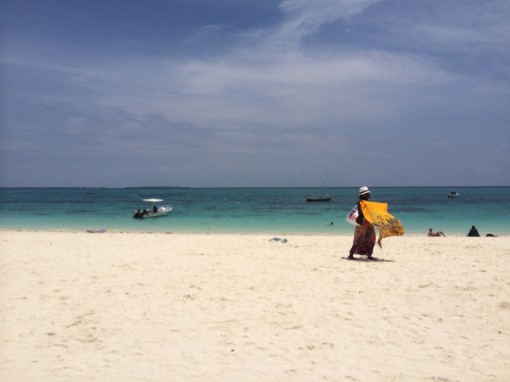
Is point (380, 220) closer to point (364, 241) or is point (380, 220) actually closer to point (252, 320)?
point (364, 241)

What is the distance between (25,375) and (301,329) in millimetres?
3604

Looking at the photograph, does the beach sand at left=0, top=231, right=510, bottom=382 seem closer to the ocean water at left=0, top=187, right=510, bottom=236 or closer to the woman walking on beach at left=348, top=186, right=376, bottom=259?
the woman walking on beach at left=348, top=186, right=376, bottom=259

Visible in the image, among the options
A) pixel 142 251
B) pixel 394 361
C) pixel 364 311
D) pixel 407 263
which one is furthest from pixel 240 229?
pixel 394 361

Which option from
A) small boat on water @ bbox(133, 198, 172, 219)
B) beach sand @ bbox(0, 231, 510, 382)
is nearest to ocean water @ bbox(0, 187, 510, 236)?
small boat on water @ bbox(133, 198, 172, 219)

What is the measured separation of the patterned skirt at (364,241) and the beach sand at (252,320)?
0.78 meters

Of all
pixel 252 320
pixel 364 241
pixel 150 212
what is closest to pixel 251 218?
pixel 150 212

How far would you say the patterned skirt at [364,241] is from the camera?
465 inches

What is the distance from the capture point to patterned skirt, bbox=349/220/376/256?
11820 mm

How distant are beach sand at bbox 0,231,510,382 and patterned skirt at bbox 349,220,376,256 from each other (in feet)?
2.55

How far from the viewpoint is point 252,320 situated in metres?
6.54

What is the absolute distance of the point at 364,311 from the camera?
22.9 ft

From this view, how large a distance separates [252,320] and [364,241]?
250 inches

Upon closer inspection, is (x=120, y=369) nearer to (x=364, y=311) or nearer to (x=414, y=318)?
(x=364, y=311)

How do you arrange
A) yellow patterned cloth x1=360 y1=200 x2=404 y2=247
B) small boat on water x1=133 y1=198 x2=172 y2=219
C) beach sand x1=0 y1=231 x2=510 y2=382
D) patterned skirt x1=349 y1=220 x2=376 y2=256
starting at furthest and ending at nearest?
small boat on water x1=133 y1=198 x2=172 y2=219, patterned skirt x1=349 y1=220 x2=376 y2=256, yellow patterned cloth x1=360 y1=200 x2=404 y2=247, beach sand x1=0 y1=231 x2=510 y2=382
